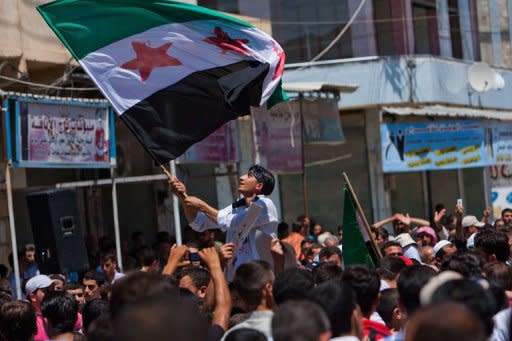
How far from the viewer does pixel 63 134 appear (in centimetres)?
1342

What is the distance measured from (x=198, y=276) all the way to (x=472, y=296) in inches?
116

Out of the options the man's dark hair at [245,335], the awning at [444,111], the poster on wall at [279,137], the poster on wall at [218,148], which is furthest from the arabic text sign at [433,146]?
the man's dark hair at [245,335]

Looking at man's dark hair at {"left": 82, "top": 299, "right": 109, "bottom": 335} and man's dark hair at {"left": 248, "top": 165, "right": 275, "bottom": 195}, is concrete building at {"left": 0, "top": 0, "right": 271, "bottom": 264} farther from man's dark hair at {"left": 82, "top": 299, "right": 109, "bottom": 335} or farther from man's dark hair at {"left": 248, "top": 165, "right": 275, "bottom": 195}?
man's dark hair at {"left": 82, "top": 299, "right": 109, "bottom": 335}

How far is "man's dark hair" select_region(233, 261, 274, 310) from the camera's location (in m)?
5.72

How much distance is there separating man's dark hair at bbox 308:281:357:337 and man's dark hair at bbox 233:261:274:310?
515 mm

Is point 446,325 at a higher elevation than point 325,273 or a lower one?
higher

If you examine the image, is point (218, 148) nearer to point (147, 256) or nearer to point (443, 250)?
point (147, 256)

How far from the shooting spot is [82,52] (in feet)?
31.7

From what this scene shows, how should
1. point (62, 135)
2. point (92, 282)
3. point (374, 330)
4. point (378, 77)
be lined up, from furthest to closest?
1. point (378, 77)
2. point (62, 135)
3. point (92, 282)
4. point (374, 330)

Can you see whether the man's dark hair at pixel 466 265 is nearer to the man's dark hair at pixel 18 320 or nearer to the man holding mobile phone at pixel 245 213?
the man holding mobile phone at pixel 245 213

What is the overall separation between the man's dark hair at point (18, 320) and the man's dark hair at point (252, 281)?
5.49ft

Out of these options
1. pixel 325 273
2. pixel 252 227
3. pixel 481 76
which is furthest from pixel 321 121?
pixel 325 273

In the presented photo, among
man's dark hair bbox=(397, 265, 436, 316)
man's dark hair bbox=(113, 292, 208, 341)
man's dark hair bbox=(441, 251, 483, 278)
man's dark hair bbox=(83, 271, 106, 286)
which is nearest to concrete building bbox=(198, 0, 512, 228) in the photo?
man's dark hair bbox=(83, 271, 106, 286)

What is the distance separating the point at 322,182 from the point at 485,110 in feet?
14.2
